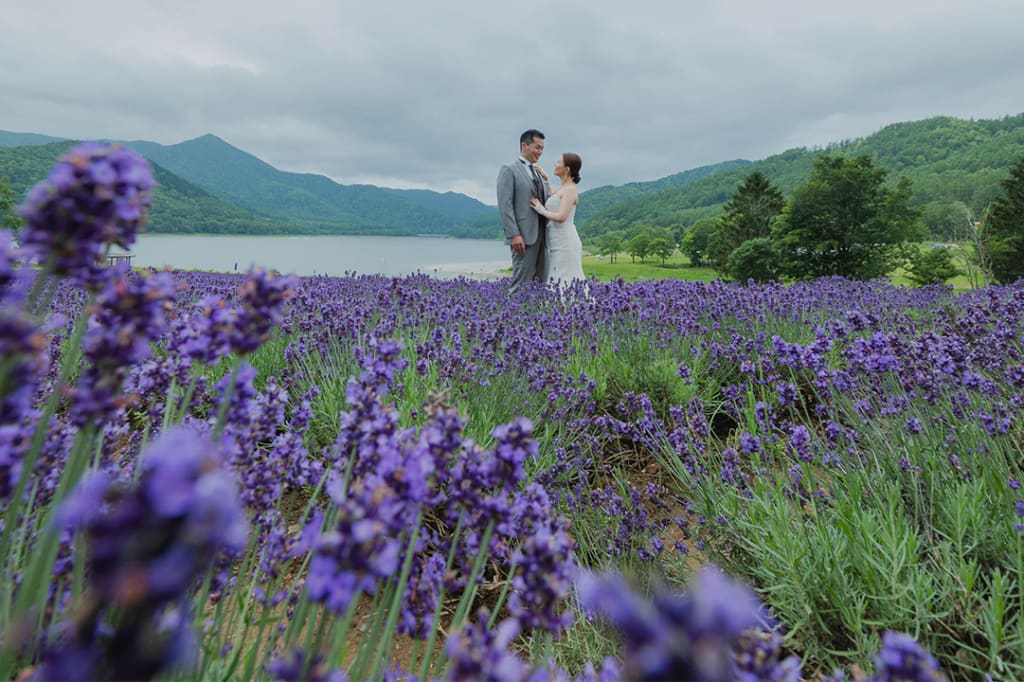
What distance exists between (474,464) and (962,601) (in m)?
1.92

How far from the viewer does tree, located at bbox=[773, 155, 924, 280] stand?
21.1 m

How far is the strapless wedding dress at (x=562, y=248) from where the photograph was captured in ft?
28.0

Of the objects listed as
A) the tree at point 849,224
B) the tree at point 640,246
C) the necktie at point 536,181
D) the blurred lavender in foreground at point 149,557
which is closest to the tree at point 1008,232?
the tree at point 849,224

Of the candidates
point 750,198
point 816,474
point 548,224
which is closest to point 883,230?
point 750,198

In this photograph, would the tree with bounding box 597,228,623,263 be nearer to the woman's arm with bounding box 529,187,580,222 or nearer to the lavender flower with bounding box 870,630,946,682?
the woman's arm with bounding box 529,187,580,222

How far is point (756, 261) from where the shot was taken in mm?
23875

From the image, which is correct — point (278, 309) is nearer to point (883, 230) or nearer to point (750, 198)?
point (883, 230)

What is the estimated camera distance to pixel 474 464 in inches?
40.4

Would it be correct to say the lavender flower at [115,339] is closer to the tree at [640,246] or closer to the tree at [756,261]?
the tree at [756,261]

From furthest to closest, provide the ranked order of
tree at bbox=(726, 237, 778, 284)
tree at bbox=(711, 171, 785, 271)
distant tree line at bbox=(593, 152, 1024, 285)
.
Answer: tree at bbox=(711, 171, 785, 271), tree at bbox=(726, 237, 778, 284), distant tree line at bbox=(593, 152, 1024, 285)

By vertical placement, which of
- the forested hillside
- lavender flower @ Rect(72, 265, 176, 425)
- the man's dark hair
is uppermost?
the forested hillside

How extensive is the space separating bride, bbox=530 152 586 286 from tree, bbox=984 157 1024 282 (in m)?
18.0

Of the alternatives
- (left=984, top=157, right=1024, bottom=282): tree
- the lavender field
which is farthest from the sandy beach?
(left=984, top=157, right=1024, bottom=282): tree

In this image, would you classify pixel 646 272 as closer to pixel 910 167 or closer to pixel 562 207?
pixel 562 207
